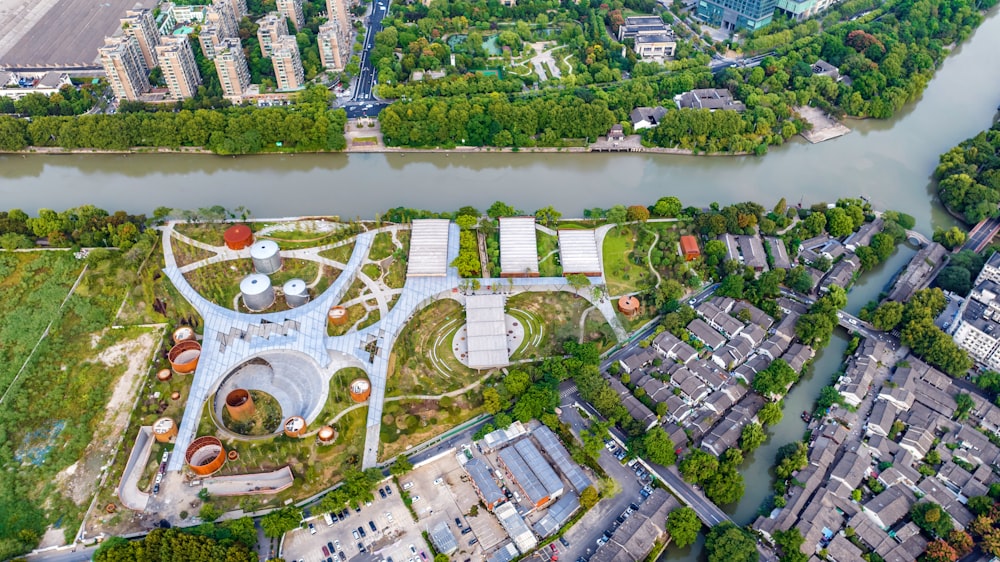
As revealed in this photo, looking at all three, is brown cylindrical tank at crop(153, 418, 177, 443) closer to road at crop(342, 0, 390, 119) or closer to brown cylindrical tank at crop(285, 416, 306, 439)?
brown cylindrical tank at crop(285, 416, 306, 439)

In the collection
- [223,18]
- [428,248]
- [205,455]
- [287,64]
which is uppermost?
[223,18]

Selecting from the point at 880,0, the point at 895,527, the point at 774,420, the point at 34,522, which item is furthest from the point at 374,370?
the point at 880,0

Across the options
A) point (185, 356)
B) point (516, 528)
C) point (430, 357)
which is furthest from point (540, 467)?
point (185, 356)

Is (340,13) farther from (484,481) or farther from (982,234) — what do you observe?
(982,234)

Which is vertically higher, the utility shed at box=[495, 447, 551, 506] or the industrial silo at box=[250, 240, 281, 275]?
the industrial silo at box=[250, 240, 281, 275]

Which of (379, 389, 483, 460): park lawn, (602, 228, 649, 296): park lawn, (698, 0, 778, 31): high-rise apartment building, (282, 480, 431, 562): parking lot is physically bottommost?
(282, 480, 431, 562): parking lot

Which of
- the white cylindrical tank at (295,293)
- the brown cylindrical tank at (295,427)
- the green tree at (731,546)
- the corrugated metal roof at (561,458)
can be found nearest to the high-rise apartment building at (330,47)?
Answer: the white cylindrical tank at (295,293)

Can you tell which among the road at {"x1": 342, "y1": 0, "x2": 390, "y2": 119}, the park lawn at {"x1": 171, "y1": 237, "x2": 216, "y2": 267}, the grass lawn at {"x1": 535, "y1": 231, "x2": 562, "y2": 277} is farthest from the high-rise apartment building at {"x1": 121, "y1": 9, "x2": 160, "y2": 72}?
the grass lawn at {"x1": 535, "y1": 231, "x2": 562, "y2": 277}
